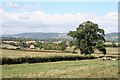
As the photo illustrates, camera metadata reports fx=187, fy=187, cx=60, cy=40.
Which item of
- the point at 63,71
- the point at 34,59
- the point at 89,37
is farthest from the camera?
the point at 89,37

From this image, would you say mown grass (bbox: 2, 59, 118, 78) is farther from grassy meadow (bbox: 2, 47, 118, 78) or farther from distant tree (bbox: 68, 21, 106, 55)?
distant tree (bbox: 68, 21, 106, 55)

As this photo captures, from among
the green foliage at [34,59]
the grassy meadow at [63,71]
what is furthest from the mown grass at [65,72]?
the green foliage at [34,59]

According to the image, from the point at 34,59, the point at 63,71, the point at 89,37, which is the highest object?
the point at 89,37

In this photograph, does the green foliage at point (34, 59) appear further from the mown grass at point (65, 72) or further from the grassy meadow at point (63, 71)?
the mown grass at point (65, 72)

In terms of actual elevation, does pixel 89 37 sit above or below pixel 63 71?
above

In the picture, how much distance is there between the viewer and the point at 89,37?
51.8 meters

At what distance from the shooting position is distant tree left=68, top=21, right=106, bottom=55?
5119cm

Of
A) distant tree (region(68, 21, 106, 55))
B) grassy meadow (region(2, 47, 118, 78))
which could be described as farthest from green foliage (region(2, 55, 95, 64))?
distant tree (region(68, 21, 106, 55))

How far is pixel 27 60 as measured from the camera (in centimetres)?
3117

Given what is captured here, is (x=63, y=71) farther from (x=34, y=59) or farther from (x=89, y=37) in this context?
(x=89, y=37)

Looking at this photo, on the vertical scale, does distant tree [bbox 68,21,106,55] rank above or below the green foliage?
above

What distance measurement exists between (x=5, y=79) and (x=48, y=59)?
953 inches

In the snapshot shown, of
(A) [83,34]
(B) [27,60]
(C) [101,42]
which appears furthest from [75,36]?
(B) [27,60]

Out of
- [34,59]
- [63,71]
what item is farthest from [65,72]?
[34,59]
